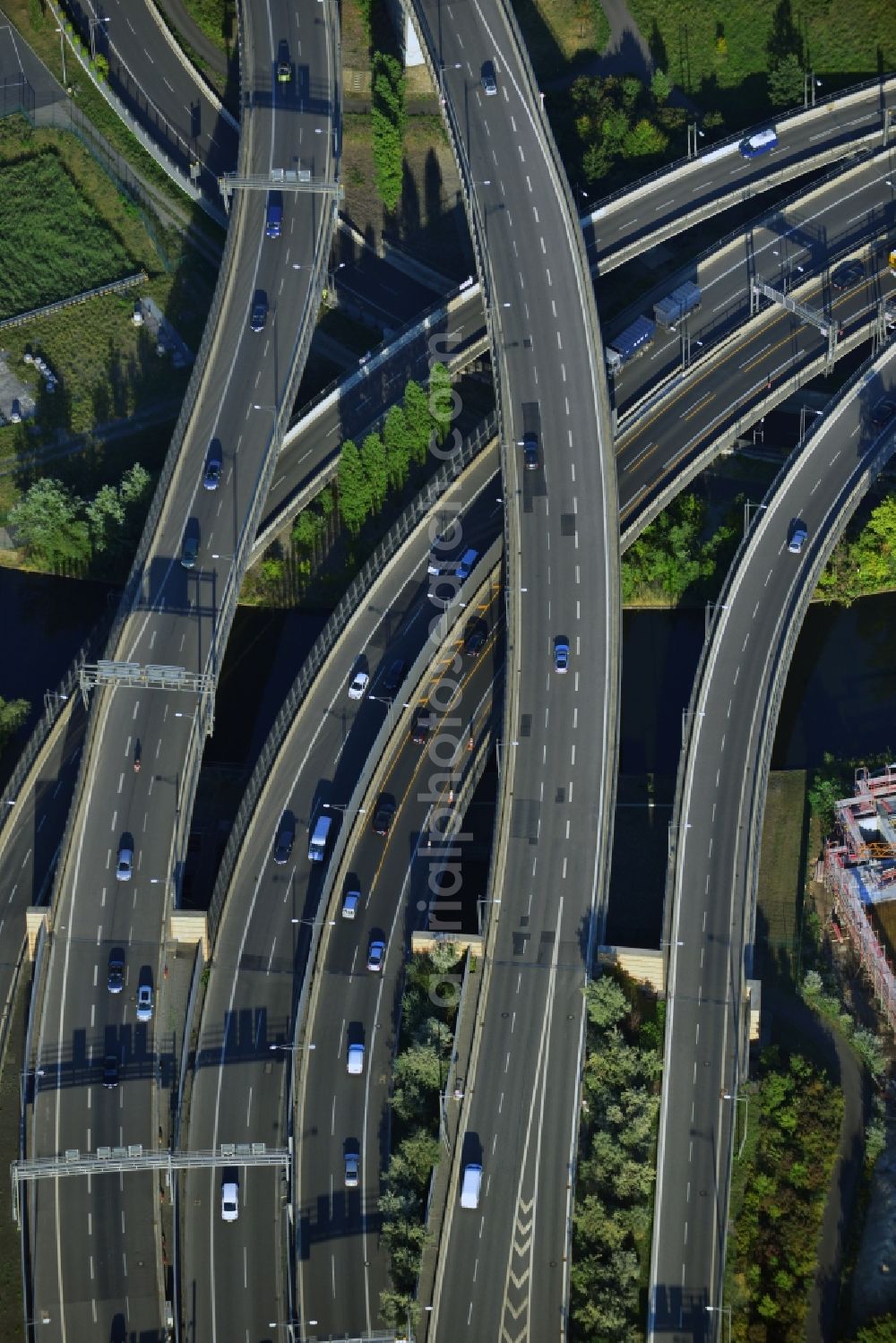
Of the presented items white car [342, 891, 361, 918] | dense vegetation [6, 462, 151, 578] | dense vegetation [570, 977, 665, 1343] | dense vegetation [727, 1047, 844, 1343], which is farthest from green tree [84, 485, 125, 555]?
dense vegetation [727, 1047, 844, 1343]

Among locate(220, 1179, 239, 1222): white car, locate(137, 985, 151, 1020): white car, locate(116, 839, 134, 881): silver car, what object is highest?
locate(116, 839, 134, 881): silver car

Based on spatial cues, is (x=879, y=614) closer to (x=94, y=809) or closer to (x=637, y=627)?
(x=637, y=627)

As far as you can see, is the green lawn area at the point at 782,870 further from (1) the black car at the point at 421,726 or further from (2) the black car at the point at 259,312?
(2) the black car at the point at 259,312

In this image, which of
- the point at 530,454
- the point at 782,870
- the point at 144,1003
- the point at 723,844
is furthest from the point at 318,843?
the point at 782,870

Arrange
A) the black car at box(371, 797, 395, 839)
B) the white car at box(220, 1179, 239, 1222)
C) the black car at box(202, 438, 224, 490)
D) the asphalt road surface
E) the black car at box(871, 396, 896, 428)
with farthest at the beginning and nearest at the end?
the black car at box(871, 396, 896, 428), the black car at box(202, 438, 224, 490), the black car at box(371, 797, 395, 839), the white car at box(220, 1179, 239, 1222), the asphalt road surface

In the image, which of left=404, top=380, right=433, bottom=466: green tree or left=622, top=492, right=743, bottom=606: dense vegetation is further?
left=404, top=380, right=433, bottom=466: green tree

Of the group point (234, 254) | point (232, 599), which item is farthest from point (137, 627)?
point (234, 254)

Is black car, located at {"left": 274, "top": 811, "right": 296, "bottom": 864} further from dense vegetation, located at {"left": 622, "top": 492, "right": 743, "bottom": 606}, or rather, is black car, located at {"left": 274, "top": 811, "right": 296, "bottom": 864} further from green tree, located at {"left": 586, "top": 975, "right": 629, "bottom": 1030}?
dense vegetation, located at {"left": 622, "top": 492, "right": 743, "bottom": 606}
